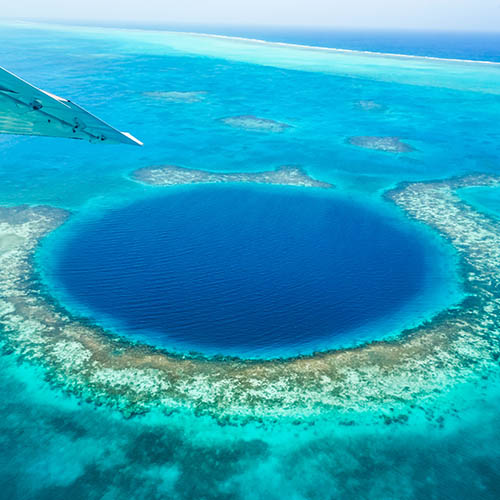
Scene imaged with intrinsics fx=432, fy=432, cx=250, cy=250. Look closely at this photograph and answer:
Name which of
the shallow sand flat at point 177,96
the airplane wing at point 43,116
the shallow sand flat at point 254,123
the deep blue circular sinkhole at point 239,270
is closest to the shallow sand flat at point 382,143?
the shallow sand flat at point 254,123

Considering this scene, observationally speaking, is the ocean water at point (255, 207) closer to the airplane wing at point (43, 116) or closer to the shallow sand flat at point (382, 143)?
the shallow sand flat at point (382, 143)

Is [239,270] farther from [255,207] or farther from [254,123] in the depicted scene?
[254,123]

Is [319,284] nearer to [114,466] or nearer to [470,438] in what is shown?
[470,438]

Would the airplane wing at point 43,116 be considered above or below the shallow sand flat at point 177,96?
above

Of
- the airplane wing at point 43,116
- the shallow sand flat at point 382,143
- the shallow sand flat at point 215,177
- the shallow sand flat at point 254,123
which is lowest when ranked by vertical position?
the shallow sand flat at point 215,177

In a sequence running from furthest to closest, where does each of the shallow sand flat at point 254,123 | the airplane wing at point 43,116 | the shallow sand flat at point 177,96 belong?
the shallow sand flat at point 177,96 < the shallow sand flat at point 254,123 < the airplane wing at point 43,116
